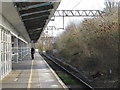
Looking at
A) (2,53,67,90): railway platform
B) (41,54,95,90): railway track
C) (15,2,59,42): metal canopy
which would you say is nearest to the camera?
(2,53,67,90): railway platform

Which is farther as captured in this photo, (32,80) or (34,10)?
(34,10)

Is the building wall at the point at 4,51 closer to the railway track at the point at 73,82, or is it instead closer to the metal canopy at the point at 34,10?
the metal canopy at the point at 34,10

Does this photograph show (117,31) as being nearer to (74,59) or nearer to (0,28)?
(0,28)

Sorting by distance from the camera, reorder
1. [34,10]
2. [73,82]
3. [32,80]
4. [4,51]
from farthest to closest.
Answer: [73,82] → [4,51] → [34,10] → [32,80]

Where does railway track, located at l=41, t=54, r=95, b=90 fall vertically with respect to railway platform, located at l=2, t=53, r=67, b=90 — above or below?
below

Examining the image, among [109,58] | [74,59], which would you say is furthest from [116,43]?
[74,59]

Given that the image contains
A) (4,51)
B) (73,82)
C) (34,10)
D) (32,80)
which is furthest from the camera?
(73,82)

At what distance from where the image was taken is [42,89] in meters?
11.3

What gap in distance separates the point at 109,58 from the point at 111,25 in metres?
1.54

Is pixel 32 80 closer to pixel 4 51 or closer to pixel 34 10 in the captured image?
pixel 4 51

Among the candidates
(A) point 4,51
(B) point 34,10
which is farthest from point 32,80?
(B) point 34,10

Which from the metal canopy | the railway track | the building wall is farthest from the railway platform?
the metal canopy

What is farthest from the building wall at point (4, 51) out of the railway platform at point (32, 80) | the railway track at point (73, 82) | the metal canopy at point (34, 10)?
the railway track at point (73, 82)

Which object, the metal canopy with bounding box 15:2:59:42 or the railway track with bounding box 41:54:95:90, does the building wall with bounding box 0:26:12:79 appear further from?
the railway track with bounding box 41:54:95:90
